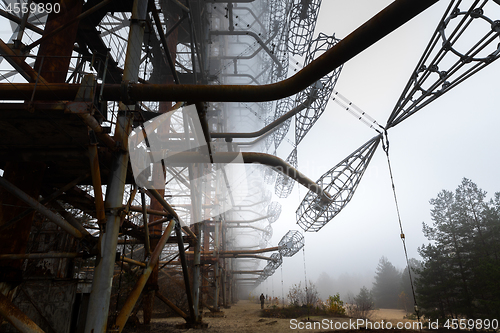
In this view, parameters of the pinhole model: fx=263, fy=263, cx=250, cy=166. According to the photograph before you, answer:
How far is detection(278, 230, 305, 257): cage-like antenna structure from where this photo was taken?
764 inches

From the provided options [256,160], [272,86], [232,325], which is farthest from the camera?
[232,325]

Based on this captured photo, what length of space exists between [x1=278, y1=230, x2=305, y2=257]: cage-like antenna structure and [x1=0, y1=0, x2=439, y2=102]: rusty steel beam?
635 inches

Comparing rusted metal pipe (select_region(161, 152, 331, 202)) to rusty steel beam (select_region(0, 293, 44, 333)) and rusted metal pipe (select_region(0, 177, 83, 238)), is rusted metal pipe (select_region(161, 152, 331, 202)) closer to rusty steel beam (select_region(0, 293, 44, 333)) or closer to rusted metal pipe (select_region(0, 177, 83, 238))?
rusted metal pipe (select_region(0, 177, 83, 238))

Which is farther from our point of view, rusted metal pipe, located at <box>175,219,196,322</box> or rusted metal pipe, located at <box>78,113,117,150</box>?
rusted metal pipe, located at <box>175,219,196,322</box>

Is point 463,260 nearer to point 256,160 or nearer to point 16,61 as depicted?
point 256,160

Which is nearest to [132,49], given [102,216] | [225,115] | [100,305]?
[102,216]

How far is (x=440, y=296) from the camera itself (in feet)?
64.9

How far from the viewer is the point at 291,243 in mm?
20109

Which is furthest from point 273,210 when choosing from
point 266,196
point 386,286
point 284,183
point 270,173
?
point 386,286

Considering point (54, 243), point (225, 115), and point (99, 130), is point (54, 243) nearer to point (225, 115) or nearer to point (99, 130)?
point (99, 130)

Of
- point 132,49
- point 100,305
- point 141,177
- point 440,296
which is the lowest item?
point 440,296

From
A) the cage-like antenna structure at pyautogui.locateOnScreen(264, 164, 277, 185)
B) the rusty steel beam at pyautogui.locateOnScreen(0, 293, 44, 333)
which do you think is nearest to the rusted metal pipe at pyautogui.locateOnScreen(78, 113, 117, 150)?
the rusty steel beam at pyautogui.locateOnScreen(0, 293, 44, 333)

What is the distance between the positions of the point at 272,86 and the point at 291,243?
57.3 feet

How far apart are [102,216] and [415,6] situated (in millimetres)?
5514
